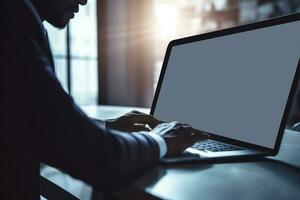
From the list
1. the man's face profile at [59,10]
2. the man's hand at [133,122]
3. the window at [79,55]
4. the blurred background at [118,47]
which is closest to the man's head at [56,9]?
the man's face profile at [59,10]

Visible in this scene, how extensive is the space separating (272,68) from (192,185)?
37cm

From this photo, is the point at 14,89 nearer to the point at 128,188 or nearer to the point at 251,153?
the point at 128,188

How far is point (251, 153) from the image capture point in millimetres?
743

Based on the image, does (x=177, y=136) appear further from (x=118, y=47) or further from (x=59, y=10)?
(x=118, y=47)

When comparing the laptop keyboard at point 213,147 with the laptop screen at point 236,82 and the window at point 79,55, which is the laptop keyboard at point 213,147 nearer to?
the laptop screen at point 236,82

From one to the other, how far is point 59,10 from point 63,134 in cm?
37

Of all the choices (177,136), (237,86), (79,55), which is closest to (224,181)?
(177,136)

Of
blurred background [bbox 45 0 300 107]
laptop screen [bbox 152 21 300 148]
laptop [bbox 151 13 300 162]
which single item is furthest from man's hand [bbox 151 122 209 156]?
blurred background [bbox 45 0 300 107]

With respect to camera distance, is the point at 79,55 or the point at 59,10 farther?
the point at 79,55

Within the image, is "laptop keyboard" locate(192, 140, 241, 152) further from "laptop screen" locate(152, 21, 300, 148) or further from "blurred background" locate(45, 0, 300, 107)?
"blurred background" locate(45, 0, 300, 107)

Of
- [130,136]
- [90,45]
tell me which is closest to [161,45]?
[90,45]

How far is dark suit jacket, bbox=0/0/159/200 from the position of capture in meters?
0.52

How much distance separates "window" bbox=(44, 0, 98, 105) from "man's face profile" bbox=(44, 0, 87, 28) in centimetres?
278

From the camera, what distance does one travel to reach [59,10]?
0.80m
